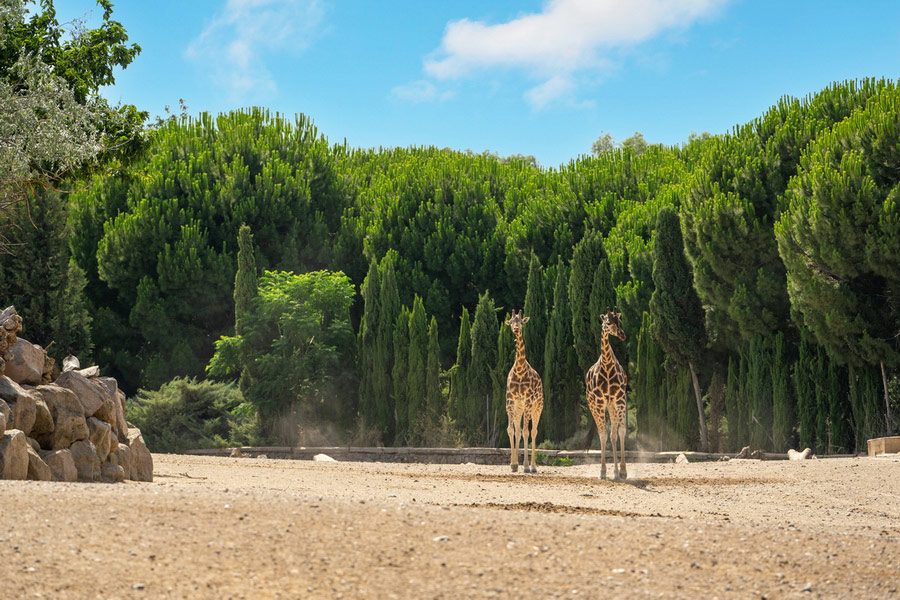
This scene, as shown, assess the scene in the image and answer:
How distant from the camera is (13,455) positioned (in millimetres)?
10008

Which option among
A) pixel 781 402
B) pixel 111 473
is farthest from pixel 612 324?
pixel 781 402

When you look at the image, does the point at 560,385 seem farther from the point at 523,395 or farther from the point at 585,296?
the point at 523,395

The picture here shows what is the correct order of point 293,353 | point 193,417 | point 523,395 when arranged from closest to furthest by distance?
point 523,395 → point 193,417 → point 293,353

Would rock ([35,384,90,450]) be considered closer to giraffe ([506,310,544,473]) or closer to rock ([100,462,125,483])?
rock ([100,462,125,483])

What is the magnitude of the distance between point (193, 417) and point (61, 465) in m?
19.1

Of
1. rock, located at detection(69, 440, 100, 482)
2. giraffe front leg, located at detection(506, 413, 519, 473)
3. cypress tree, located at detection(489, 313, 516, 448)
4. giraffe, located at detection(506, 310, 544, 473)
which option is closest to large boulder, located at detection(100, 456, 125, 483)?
rock, located at detection(69, 440, 100, 482)

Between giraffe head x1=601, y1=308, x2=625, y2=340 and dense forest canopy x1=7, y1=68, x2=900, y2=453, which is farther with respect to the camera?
dense forest canopy x1=7, y1=68, x2=900, y2=453

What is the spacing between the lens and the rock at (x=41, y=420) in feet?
36.9

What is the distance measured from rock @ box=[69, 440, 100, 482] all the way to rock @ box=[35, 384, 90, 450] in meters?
0.11

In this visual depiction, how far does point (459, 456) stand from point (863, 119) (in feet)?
41.6

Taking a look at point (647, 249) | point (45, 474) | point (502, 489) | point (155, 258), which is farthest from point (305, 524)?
point (155, 258)

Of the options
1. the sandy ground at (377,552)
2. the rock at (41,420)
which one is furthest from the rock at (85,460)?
the sandy ground at (377,552)

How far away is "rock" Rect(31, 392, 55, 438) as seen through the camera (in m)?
11.3

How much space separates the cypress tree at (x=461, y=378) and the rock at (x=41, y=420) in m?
19.7
